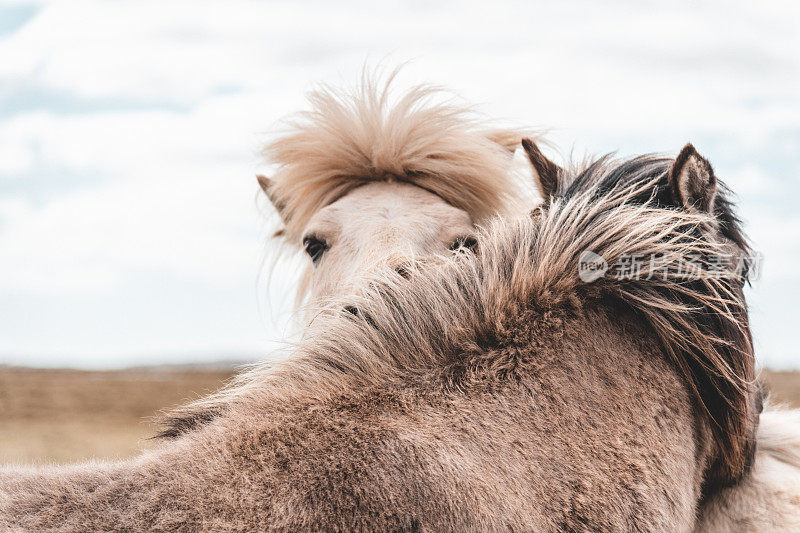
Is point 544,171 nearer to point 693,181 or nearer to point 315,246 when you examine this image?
point 693,181

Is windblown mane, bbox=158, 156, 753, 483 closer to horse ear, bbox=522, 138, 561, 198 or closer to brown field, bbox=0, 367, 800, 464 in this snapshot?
horse ear, bbox=522, 138, 561, 198

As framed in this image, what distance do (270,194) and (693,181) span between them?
3.89m

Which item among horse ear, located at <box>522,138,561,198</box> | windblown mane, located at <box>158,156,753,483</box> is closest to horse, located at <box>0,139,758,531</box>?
windblown mane, located at <box>158,156,753,483</box>

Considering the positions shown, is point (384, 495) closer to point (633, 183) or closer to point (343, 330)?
point (343, 330)

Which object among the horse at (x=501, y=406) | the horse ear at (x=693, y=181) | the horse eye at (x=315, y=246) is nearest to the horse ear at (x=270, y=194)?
the horse eye at (x=315, y=246)

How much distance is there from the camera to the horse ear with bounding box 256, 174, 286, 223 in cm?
548

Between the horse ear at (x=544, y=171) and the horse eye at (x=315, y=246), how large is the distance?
183 cm

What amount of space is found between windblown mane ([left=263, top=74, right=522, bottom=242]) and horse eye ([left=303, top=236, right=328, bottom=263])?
0.70m

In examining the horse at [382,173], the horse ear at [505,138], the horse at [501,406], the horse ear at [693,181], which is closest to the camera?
the horse at [501,406]

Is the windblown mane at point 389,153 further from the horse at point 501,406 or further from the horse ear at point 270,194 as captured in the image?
the horse at point 501,406

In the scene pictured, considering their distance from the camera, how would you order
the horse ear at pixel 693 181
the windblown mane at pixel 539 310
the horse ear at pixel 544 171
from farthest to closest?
1. the horse ear at pixel 544 171
2. the horse ear at pixel 693 181
3. the windblown mane at pixel 539 310

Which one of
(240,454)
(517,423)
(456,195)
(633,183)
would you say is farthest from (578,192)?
(456,195)

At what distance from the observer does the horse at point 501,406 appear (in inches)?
62.6

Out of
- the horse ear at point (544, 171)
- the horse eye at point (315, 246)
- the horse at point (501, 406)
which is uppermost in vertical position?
the horse ear at point (544, 171)
